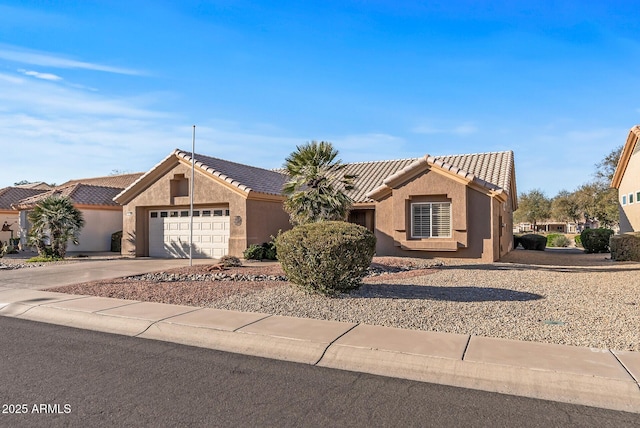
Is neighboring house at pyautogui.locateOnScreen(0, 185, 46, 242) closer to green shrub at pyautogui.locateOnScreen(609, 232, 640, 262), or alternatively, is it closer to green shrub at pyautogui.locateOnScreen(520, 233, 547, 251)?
green shrub at pyautogui.locateOnScreen(520, 233, 547, 251)

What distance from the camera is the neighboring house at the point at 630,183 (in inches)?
935

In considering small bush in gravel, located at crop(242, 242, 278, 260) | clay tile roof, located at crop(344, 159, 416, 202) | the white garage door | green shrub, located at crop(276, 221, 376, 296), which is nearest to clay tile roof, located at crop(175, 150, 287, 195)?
the white garage door

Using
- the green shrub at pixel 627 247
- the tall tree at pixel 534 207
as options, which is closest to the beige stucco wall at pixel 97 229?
the green shrub at pixel 627 247

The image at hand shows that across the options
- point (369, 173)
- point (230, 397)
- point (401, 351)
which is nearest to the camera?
point (230, 397)

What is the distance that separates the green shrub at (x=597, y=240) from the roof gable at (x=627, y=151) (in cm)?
310

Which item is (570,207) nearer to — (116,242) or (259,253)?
(259,253)

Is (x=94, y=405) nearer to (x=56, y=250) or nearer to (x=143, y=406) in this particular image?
(x=143, y=406)

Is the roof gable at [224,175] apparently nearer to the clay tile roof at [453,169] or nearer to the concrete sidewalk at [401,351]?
the clay tile roof at [453,169]

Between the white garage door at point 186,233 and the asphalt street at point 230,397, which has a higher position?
the white garage door at point 186,233

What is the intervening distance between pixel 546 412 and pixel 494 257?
1461 cm

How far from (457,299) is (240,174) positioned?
14572 millimetres

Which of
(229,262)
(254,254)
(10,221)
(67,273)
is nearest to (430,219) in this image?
(254,254)

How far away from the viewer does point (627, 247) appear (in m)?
19.6

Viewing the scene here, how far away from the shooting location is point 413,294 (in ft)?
34.4
